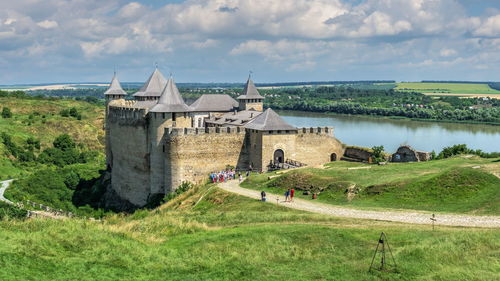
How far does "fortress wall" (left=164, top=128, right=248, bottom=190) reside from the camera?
24.8 m

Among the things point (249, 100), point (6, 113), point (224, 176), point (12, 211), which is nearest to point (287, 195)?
point (224, 176)

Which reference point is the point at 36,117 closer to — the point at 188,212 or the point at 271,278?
the point at 188,212

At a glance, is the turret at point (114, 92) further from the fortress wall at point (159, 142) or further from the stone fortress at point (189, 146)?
the fortress wall at point (159, 142)

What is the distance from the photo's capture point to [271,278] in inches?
416

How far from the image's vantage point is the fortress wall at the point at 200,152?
2481cm

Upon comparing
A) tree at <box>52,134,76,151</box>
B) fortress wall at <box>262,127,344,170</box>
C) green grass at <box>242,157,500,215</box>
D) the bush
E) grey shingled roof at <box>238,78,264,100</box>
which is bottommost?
the bush

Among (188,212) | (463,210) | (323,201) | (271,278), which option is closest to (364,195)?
(323,201)

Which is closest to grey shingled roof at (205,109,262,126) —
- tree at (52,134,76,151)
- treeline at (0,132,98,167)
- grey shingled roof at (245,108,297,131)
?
grey shingled roof at (245,108,297,131)

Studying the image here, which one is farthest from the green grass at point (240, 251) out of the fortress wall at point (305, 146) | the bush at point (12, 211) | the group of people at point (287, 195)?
the bush at point (12, 211)

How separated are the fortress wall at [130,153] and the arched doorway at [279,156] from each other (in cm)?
625

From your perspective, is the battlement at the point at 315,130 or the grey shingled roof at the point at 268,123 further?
the battlement at the point at 315,130

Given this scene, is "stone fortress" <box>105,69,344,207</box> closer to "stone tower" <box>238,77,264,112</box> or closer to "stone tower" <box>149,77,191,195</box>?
"stone tower" <box>149,77,191,195</box>

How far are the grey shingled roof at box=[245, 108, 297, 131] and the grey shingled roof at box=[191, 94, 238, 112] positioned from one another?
26.8ft

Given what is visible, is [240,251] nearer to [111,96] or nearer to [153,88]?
[153,88]
